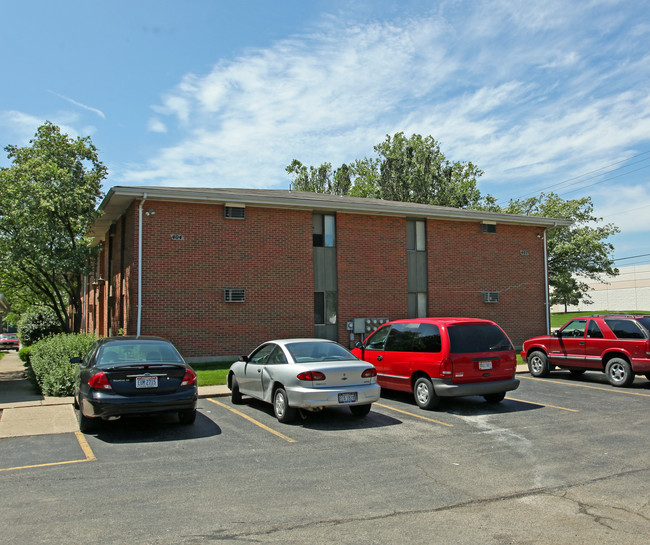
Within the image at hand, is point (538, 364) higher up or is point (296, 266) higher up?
point (296, 266)

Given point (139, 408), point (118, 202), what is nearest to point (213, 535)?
point (139, 408)

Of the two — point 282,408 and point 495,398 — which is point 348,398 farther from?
point 495,398

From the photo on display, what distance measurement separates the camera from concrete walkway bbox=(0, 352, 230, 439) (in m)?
8.89

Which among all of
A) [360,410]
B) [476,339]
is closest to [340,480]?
[360,410]

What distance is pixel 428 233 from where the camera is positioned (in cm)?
2169

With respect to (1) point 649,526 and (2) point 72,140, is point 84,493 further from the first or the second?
(2) point 72,140

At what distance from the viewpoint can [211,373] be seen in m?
15.2

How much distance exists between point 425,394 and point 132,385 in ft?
17.0

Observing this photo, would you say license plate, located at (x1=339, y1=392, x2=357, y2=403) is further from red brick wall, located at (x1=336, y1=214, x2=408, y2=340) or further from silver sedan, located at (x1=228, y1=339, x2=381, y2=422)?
red brick wall, located at (x1=336, y1=214, x2=408, y2=340)

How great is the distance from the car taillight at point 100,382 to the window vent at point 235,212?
10.8 m

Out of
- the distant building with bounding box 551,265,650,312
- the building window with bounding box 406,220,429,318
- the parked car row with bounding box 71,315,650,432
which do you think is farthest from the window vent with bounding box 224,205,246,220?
the distant building with bounding box 551,265,650,312

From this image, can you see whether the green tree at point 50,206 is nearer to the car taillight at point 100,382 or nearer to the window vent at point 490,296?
the car taillight at point 100,382

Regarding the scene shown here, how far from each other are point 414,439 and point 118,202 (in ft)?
45.8

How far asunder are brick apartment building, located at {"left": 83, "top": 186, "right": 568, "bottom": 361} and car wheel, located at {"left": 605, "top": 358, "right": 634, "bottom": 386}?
8563mm
